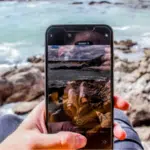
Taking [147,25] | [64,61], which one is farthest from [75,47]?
[147,25]

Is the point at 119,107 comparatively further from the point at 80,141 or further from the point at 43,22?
the point at 43,22

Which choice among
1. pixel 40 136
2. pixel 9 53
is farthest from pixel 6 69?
pixel 40 136

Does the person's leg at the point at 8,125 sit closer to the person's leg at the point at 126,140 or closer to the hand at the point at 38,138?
the hand at the point at 38,138

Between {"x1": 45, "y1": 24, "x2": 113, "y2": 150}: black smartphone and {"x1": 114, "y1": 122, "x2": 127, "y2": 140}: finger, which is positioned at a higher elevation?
{"x1": 45, "y1": 24, "x2": 113, "y2": 150}: black smartphone

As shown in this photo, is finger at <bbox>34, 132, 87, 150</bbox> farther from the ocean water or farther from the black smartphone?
the ocean water

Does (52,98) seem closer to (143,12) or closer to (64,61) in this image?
(64,61)

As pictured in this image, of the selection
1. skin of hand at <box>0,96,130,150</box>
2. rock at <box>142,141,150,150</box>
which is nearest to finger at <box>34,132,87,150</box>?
skin of hand at <box>0,96,130,150</box>
